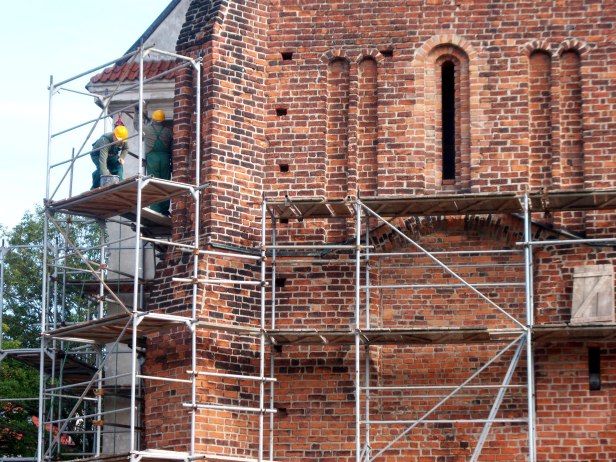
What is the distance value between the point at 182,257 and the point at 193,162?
1.34 meters

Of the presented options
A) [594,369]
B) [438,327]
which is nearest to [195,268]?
[438,327]

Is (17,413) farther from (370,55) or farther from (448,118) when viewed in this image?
(448,118)

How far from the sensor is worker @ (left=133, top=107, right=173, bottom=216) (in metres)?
21.8

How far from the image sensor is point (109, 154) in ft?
70.8

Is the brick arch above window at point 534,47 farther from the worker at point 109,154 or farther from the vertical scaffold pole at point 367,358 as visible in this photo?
the worker at point 109,154

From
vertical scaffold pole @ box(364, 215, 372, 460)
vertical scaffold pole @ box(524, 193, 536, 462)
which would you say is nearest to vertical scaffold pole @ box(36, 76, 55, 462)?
vertical scaffold pole @ box(364, 215, 372, 460)

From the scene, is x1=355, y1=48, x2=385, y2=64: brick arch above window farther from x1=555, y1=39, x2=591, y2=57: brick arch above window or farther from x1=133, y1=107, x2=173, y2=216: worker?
x1=133, y1=107, x2=173, y2=216: worker

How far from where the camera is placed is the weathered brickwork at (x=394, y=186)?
64.4ft

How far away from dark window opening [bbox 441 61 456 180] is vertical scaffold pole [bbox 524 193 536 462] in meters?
1.86

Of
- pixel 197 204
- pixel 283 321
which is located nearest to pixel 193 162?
pixel 197 204

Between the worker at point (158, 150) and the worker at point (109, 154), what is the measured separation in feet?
1.31

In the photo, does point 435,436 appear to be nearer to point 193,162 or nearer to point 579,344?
point 579,344

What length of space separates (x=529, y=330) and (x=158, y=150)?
6.00 metres

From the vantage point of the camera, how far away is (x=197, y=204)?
19.9 m
